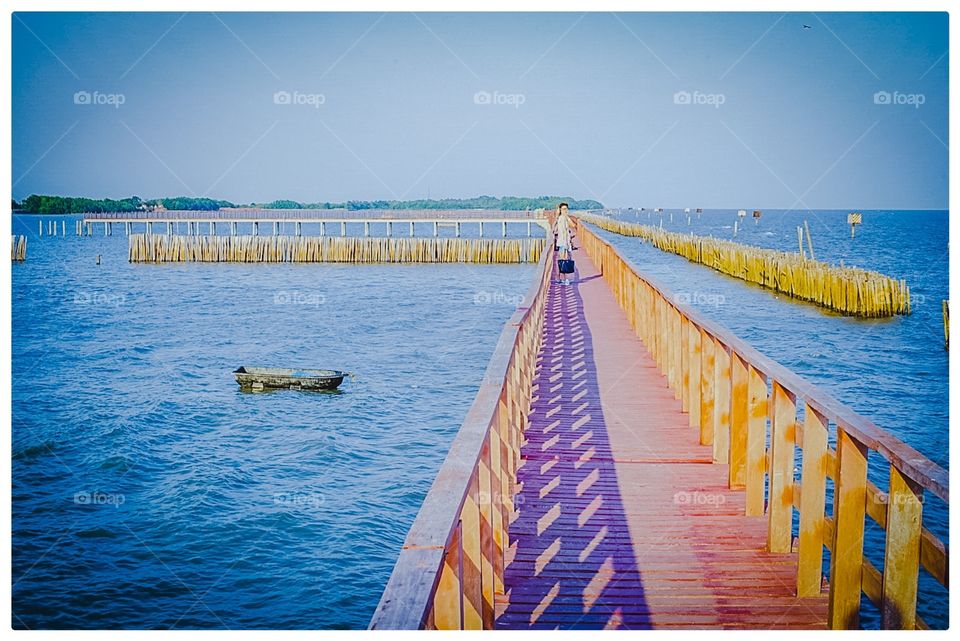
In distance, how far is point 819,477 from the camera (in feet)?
12.3

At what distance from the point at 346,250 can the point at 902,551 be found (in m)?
51.3

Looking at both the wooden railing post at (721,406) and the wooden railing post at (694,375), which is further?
the wooden railing post at (694,375)

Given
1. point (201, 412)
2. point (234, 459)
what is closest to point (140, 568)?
point (234, 459)

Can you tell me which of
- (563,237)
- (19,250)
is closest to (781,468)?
(563,237)

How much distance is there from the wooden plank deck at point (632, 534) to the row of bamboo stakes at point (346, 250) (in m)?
44.4

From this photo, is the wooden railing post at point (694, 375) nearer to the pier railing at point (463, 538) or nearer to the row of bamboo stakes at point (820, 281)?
the pier railing at point (463, 538)

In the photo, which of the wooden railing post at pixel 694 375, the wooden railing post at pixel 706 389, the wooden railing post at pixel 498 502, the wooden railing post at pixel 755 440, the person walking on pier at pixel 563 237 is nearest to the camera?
the wooden railing post at pixel 498 502

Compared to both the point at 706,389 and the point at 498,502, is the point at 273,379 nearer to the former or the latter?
the point at 706,389

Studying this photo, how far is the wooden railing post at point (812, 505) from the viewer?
371 centimetres

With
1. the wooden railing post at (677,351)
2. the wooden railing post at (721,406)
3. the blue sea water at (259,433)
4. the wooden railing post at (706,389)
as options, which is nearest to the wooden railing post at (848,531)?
the wooden railing post at (721,406)

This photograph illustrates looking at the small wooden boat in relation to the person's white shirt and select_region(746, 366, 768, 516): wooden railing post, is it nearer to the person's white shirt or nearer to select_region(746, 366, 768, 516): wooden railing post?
the person's white shirt

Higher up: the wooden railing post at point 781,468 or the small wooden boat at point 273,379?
the wooden railing post at point 781,468

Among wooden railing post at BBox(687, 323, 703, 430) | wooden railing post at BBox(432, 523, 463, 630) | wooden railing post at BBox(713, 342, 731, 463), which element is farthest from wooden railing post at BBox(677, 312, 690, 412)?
wooden railing post at BBox(432, 523, 463, 630)

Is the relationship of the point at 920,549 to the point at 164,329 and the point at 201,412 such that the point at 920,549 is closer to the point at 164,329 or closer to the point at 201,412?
the point at 201,412
